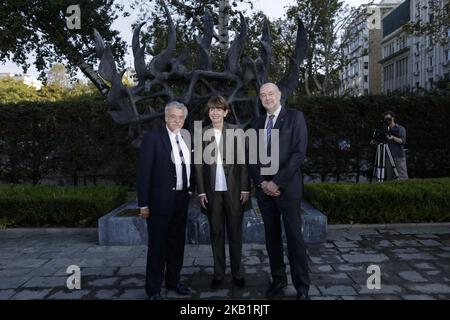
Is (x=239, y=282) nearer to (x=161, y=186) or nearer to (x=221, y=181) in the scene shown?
(x=221, y=181)

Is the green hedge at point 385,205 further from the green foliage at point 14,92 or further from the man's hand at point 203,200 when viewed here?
the green foliage at point 14,92

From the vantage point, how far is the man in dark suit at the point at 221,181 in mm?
4391

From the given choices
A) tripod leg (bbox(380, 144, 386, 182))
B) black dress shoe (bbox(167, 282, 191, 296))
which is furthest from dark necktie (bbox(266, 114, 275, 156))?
tripod leg (bbox(380, 144, 386, 182))

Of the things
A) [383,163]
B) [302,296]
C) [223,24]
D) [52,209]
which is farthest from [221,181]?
[223,24]

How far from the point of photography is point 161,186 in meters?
4.17

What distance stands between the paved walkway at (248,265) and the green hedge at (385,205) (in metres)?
0.22

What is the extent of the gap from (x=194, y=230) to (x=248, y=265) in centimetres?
129

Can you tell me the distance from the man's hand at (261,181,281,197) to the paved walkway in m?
0.99

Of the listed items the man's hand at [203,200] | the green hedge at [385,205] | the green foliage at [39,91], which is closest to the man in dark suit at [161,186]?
the man's hand at [203,200]

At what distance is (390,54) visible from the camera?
7331 centimetres

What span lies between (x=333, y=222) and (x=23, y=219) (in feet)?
16.5

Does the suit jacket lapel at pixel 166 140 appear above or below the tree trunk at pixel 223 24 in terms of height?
below
